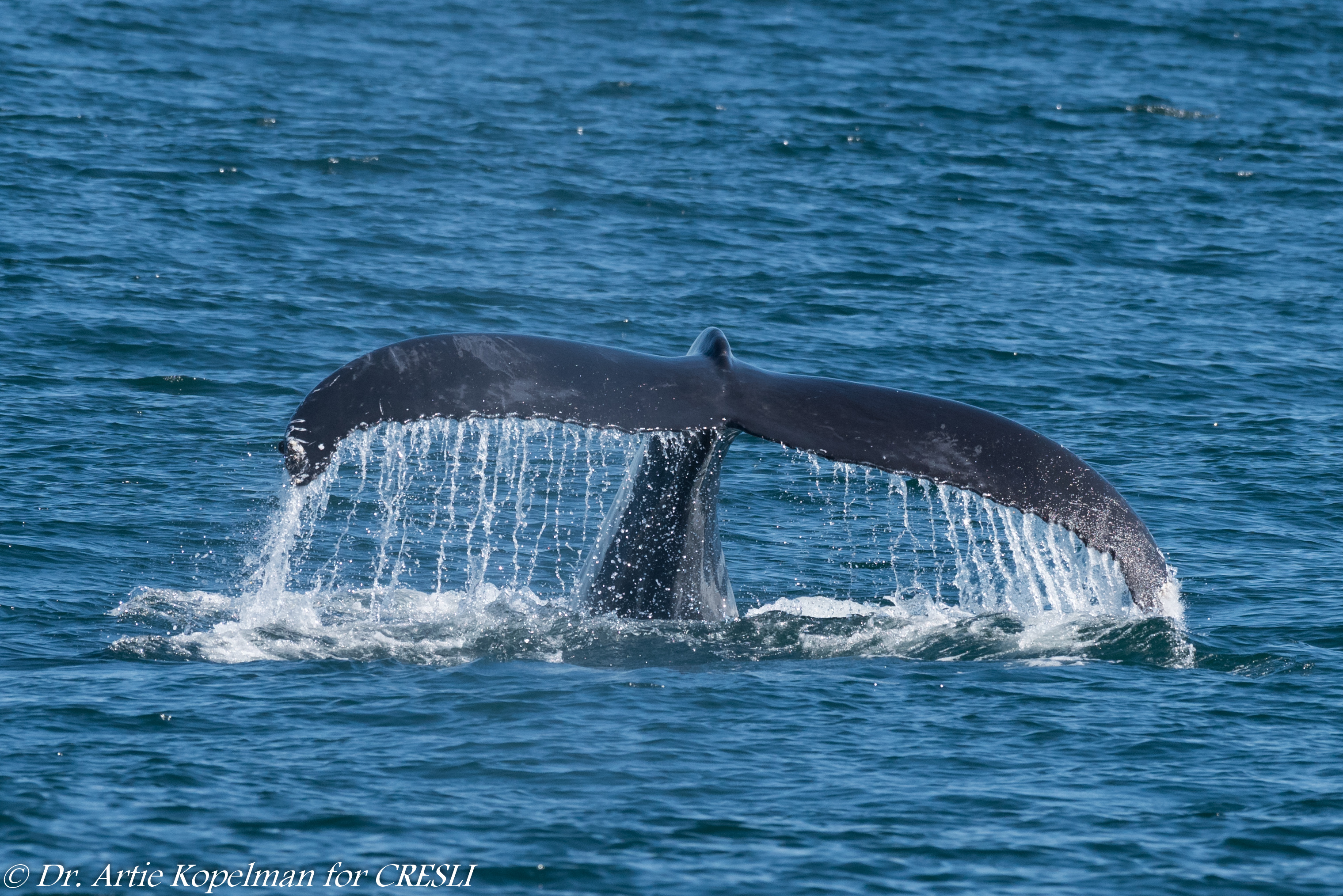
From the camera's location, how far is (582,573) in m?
11.5

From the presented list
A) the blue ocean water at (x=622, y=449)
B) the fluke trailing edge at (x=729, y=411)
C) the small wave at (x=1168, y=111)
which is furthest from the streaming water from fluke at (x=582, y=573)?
the small wave at (x=1168, y=111)

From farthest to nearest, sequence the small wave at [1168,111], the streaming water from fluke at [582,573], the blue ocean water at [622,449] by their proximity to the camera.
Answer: the small wave at [1168,111], the streaming water from fluke at [582,573], the blue ocean water at [622,449]

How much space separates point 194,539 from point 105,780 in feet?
18.3

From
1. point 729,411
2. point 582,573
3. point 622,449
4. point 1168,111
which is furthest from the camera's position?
point 1168,111

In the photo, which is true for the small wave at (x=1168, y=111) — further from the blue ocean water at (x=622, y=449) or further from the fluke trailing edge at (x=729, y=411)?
the fluke trailing edge at (x=729, y=411)

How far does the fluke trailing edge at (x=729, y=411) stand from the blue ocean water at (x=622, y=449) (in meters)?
0.91

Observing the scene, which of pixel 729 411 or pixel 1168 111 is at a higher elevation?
pixel 1168 111

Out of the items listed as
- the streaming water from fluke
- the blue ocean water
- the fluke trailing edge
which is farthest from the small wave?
the fluke trailing edge

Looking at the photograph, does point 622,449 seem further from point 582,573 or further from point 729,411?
point 729,411

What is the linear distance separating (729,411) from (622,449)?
333 inches

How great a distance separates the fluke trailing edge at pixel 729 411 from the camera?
9109 mm

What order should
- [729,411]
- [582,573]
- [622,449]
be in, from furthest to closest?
[622,449] < [582,573] < [729,411]

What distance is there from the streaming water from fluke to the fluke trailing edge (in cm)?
19

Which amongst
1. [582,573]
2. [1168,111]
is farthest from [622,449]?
[1168,111]
